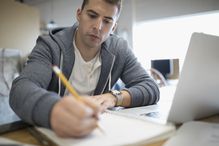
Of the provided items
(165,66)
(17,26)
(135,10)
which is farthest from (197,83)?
(135,10)

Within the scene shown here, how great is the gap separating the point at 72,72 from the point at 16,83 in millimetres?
431

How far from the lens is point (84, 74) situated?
1105mm

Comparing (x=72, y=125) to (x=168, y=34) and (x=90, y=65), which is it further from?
(x=168, y=34)

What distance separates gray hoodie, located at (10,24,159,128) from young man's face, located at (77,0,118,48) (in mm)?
79

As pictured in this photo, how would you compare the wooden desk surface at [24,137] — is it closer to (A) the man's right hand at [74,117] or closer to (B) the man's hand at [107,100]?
(A) the man's right hand at [74,117]

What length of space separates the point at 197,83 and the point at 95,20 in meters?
0.58

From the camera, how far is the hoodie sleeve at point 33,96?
49cm

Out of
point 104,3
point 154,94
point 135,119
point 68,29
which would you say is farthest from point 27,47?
point 135,119

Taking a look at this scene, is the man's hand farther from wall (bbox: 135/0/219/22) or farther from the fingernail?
wall (bbox: 135/0/219/22)

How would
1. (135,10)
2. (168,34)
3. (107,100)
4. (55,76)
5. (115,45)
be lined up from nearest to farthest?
1. (107,100)
2. (55,76)
3. (115,45)
4. (168,34)
5. (135,10)

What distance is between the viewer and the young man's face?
1005mm

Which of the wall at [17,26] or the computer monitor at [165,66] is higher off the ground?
the wall at [17,26]

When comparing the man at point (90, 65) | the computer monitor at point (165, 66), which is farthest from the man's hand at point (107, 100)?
the computer monitor at point (165, 66)

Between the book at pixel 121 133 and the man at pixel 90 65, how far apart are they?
102 mm
